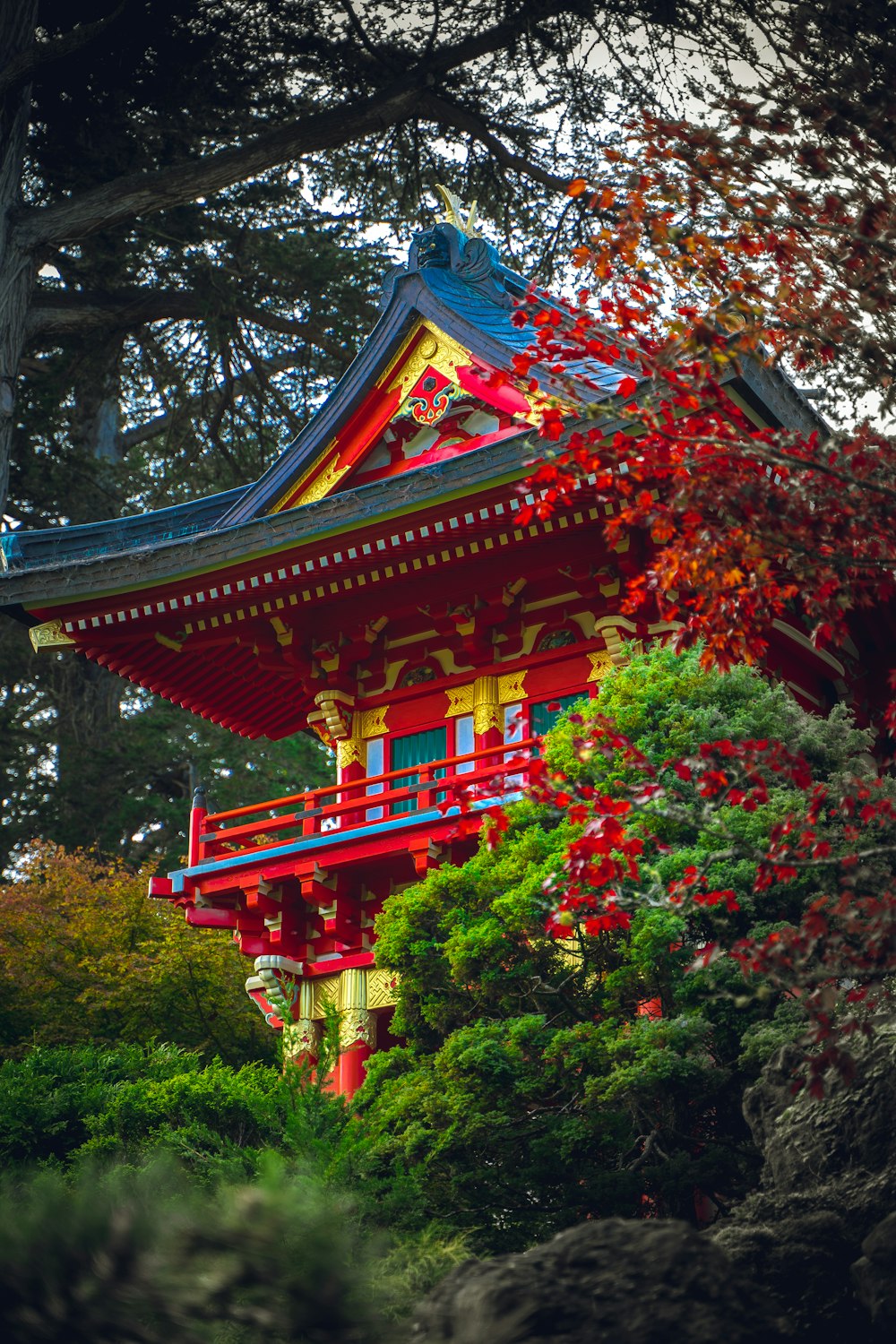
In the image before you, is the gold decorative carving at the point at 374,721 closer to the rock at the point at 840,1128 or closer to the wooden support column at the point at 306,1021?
the wooden support column at the point at 306,1021

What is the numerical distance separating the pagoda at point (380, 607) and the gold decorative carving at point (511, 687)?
3 centimetres

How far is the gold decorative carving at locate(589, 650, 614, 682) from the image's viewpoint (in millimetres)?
15461

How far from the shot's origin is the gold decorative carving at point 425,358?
54.6 feet

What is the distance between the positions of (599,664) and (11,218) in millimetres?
12880

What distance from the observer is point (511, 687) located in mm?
16047

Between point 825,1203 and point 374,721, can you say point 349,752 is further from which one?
point 825,1203

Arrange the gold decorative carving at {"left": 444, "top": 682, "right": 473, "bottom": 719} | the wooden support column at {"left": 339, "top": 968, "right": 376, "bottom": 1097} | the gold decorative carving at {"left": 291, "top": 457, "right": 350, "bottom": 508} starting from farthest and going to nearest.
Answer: the gold decorative carving at {"left": 291, "top": 457, "right": 350, "bottom": 508}
the gold decorative carving at {"left": 444, "top": 682, "right": 473, "bottom": 719}
the wooden support column at {"left": 339, "top": 968, "right": 376, "bottom": 1097}

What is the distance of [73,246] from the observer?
26875 mm

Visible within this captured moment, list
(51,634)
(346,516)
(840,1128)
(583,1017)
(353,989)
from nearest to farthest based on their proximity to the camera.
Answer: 1. (840,1128)
2. (583,1017)
3. (346,516)
4. (353,989)
5. (51,634)

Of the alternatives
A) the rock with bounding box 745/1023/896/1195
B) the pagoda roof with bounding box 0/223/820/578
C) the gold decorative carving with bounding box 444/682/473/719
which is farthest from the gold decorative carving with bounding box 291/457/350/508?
the rock with bounding box 745/1023/896/1195

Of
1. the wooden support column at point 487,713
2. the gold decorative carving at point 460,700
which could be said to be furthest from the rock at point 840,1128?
the gold decorative carving at point 460,700

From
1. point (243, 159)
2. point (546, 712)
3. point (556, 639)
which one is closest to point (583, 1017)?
point (546, 712)

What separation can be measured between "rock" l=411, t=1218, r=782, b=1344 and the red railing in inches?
264

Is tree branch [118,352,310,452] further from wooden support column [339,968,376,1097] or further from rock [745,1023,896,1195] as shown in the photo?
rock [745,1023,896,1195]
